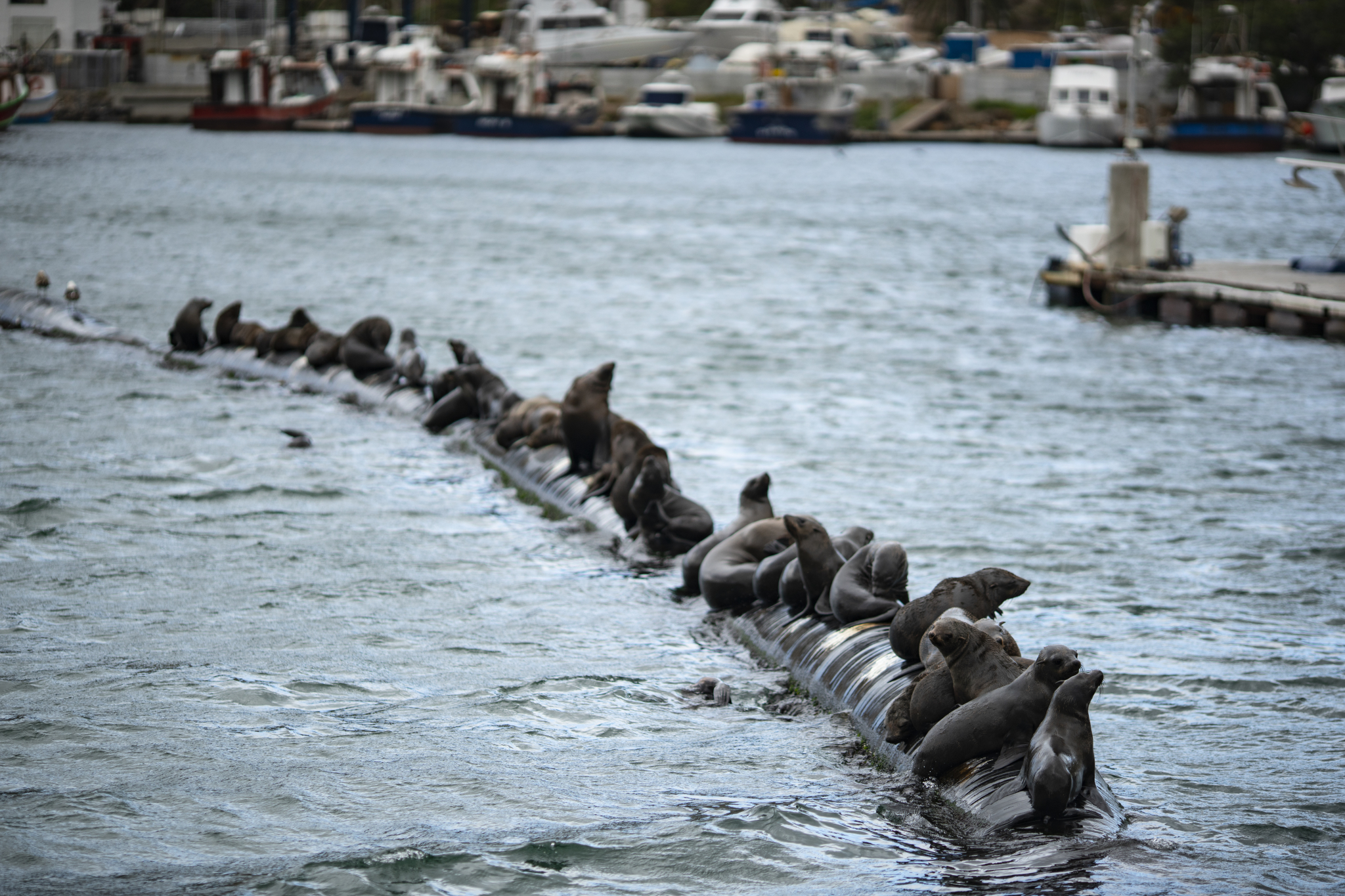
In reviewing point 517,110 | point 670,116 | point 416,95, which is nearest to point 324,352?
point 517,110

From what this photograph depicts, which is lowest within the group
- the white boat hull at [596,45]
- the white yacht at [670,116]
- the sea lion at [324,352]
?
the sea lion at [324,352]

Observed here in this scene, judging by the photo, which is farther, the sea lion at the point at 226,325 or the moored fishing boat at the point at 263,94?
the moored fishing boat at the point at 263,94

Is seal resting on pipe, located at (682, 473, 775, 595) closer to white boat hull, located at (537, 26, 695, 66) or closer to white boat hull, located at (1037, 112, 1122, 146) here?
white boat hull, located at (1037, 112, 1122, 146)

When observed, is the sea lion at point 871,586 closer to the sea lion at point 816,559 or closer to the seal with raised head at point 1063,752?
the sea lion at point 816,559

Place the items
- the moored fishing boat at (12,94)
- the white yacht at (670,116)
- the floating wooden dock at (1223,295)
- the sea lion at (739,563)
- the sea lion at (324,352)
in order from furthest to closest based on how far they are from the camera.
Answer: the white yacht at (670,116) < the moored fishing boat at (12,94) < the floating wooden dock at (1223,295) < the sea lion at (324,352) < the sea lion at (739,563)

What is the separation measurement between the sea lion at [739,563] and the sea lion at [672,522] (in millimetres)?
1538

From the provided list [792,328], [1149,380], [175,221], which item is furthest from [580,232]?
[1149,380]

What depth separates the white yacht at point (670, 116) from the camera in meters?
121

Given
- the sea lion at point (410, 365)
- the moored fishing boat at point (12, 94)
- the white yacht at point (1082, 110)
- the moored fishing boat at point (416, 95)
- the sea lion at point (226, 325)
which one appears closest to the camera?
the sea lion at point (410, 365)

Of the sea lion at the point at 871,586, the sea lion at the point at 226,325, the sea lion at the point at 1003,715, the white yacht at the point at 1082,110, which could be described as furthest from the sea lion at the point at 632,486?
the white yacht at the point at 1082,110

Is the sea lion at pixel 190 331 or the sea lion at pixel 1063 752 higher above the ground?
the sea lion at pixel 190 331

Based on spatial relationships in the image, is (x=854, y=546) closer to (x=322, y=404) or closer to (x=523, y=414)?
(x=523, y=414)

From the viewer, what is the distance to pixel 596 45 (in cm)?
14238

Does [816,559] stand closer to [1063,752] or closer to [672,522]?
[672,522]
